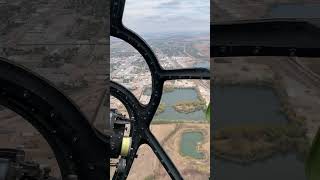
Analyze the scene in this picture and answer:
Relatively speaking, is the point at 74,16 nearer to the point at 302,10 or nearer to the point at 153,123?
the point at 302,10

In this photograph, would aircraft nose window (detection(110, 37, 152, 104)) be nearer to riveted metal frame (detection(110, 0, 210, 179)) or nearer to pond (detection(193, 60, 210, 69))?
riveted metal frame (detection(110, 0, 210, 179))

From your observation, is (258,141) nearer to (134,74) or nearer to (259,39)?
(259,39)

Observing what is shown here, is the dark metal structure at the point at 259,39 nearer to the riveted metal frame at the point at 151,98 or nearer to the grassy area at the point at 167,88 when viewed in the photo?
the riveted metal frame at the point at 151,98

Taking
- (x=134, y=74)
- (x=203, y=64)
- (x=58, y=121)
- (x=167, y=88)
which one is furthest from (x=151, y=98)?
(x=58, y=121)

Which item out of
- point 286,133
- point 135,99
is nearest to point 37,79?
point 286,133

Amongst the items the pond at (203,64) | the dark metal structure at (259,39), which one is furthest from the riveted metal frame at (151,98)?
the dark metal structure at (259,39)

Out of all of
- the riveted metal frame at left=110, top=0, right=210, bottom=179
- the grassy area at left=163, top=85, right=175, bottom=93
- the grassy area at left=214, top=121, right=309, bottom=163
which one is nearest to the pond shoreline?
the grassy area at left=214, top=121, right=309, bottom=163

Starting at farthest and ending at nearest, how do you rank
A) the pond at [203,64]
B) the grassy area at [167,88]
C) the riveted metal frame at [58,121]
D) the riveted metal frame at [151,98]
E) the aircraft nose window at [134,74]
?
the grassy area at [167,88]
the riveted metal frame at [151,98]
the aircraft nose window at [134,74]
the pond at [203,64]
the riveted metal frame at [58,121]

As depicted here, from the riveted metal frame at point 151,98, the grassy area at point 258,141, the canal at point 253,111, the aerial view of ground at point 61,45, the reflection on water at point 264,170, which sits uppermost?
the aerial view of ground at point 61,45
